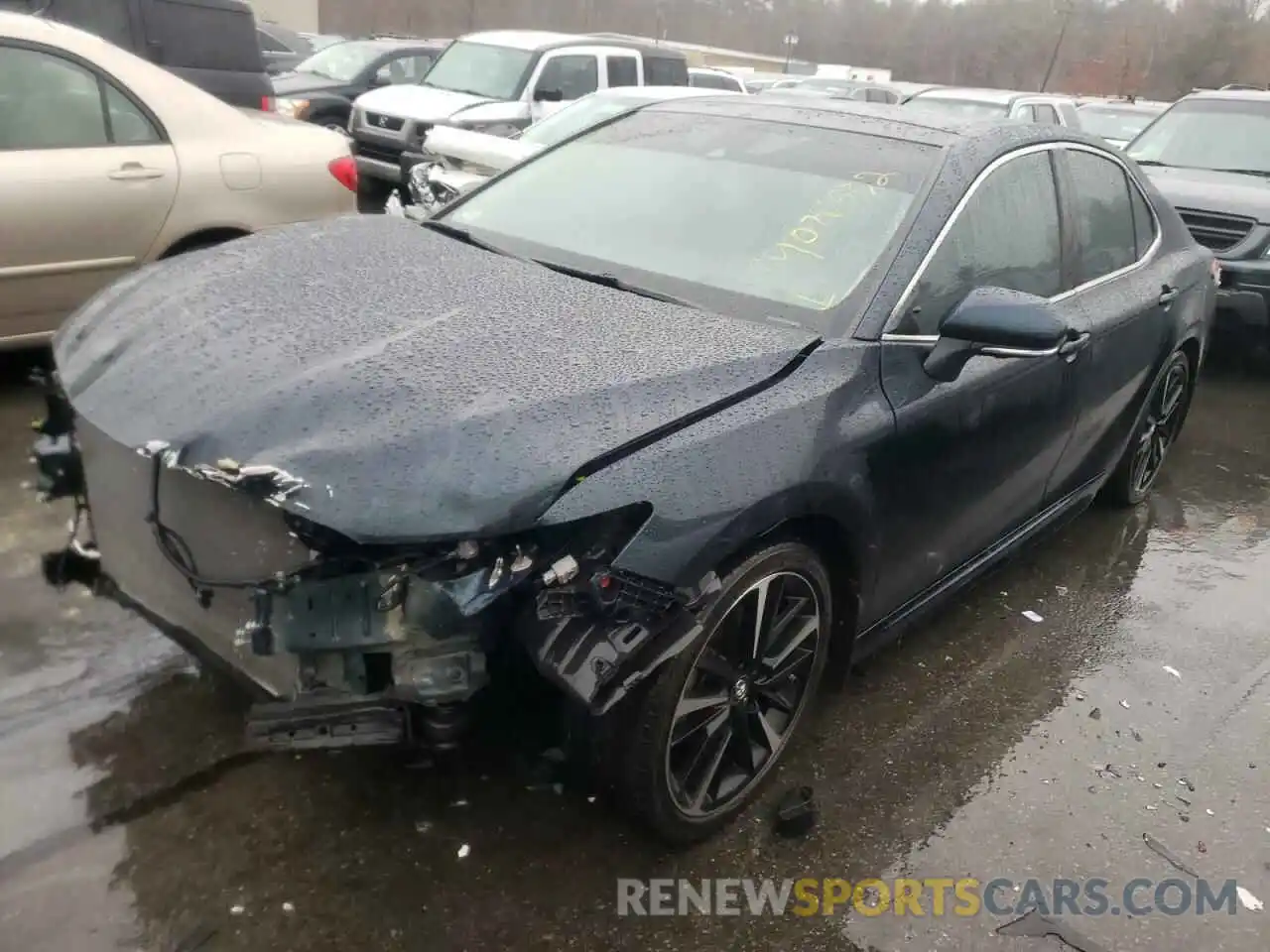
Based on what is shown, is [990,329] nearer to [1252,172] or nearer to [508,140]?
[508,140]

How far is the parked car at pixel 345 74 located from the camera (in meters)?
12.5

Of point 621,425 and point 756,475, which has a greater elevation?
→ point 621,425

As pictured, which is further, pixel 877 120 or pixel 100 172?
pixel 100 172

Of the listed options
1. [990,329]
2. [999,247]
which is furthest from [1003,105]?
[990,329]

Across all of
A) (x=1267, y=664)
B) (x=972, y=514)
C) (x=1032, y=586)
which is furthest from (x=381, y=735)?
(x=1267, y=664)

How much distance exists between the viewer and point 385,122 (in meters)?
10.4

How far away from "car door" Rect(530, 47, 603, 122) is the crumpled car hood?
8.03m

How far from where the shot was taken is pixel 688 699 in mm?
2453

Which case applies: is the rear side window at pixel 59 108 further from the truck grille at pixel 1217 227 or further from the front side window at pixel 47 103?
the truck grille at pixel 1217 227

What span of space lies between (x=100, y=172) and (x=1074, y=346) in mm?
4098

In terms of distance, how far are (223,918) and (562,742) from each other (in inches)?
33.0

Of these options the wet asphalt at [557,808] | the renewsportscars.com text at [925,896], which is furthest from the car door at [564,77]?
the renewsportscars.com text at [925,896]

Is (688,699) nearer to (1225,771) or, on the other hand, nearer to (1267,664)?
(1225,771)

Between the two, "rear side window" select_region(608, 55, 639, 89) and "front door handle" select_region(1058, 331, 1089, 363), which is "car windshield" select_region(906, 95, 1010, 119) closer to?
"rear side window" select_region(608, 55, 639, 89)
